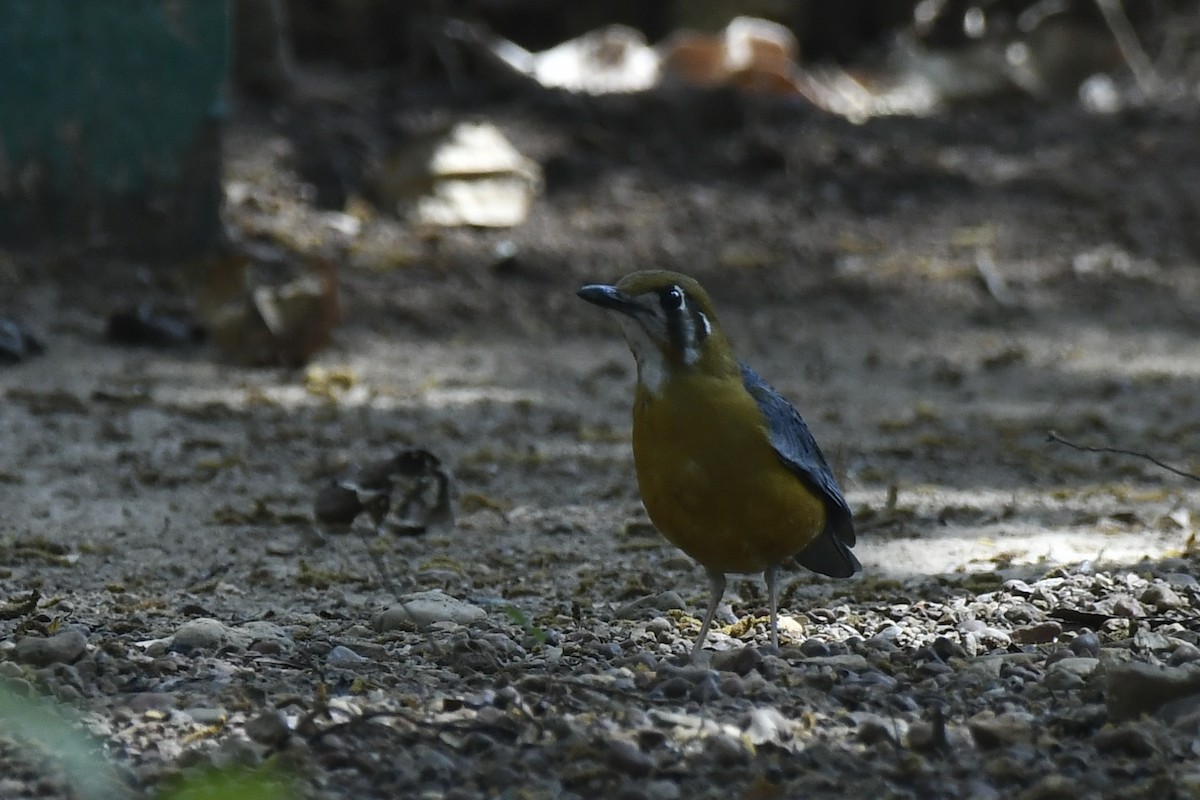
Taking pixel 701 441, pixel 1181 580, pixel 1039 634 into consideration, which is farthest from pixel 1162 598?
pixel 701 441

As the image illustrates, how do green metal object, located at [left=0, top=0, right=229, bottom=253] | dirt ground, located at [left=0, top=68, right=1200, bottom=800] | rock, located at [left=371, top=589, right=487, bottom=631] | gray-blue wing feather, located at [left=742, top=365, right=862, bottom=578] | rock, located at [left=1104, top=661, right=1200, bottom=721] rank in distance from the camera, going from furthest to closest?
1. green metal object, located at [left=0, top=0, right=229, bottom=253]
2. rock, located at [left=371, top=589, right=487, bottom=631]
3. gray-blue wing feather, located at [left=742, top=365, right=862, bottom=578]
4. rock, located at [left=1104, top=661, right=1200, bottom=721]
5. dirt ground, located at [left=0, top=68, right=1200, bottom=800]

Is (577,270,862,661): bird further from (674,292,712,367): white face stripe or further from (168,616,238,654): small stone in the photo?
(168,616,238,654): small stone

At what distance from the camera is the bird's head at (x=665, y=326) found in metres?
3.95

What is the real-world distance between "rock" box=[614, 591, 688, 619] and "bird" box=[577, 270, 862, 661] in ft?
1.53

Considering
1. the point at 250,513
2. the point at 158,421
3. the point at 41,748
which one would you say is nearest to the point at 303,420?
the point at 158,421

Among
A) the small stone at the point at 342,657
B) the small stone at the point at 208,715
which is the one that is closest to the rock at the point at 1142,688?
the small stone at the point at 342,657

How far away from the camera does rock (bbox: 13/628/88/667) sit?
3746mm

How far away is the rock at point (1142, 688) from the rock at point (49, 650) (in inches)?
83.4

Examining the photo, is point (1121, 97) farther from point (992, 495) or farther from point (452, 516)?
point (452, 516)

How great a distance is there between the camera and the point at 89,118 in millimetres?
8711

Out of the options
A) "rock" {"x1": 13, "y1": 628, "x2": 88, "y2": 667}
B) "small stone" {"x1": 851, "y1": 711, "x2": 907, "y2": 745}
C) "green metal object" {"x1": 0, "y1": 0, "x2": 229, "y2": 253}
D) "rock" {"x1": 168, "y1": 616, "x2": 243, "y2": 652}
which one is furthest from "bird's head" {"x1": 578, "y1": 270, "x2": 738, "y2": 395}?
"green metal object" {"x1": 0, "y1": 0, "x2": 229, "y2": 253}

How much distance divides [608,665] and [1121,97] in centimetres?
1070

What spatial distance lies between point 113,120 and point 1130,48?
846 cm

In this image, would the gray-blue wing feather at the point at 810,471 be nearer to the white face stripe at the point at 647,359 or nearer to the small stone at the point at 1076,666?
the white face stripe at the point at 647,359
